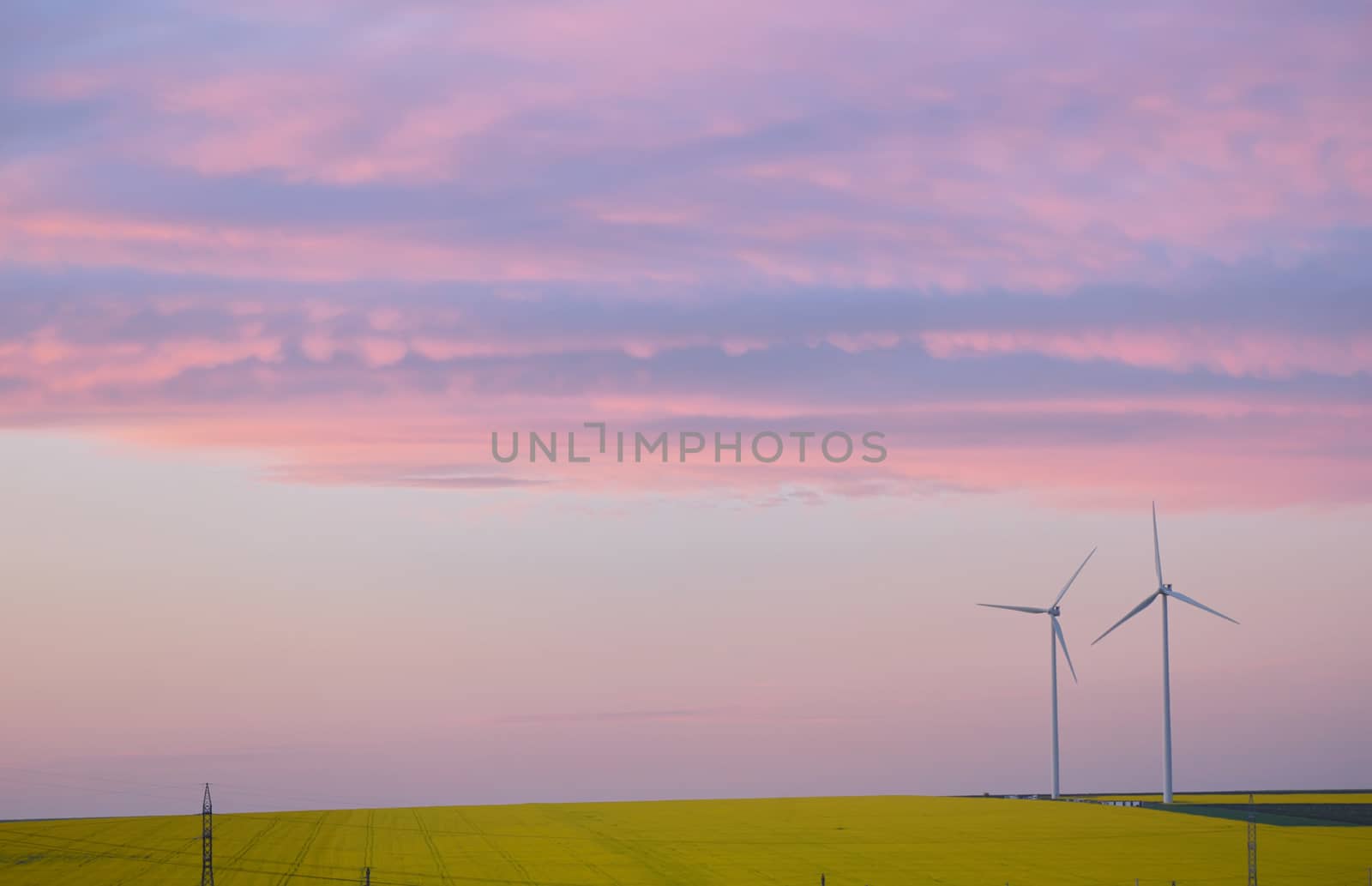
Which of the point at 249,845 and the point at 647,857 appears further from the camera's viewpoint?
the point at 249,845

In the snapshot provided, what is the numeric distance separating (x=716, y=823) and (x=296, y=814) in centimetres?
5142

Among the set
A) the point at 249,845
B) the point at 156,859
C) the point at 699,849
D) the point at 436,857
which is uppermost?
the point at 436,857

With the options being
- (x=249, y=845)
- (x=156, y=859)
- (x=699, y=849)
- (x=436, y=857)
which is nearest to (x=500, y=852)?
(x=436, y=857)

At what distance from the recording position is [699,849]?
5059 inches

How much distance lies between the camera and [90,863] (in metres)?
117

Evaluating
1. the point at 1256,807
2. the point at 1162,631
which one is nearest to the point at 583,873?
the point at 1162,631

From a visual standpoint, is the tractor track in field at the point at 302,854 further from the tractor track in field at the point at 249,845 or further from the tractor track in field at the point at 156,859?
the tractor track in field at the point at 156,859

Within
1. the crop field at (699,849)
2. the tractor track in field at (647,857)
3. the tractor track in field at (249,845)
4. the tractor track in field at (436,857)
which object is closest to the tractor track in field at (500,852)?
the crop field at (699,849)

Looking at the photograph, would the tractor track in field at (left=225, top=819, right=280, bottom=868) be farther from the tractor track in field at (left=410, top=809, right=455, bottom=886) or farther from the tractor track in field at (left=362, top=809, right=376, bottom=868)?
the tractor track in field at (left=410, top=809, right=455, bottom=886)

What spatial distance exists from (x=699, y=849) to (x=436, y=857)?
2277 centimetres

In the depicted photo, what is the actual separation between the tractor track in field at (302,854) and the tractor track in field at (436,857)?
385 inches

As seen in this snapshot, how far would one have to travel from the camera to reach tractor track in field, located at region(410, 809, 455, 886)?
10156 cm

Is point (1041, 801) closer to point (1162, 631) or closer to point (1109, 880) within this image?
point (1162, 631)

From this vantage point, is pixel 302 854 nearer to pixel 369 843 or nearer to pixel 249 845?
pixel 369 843
